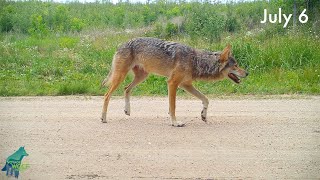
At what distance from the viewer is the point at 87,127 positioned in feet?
31.4

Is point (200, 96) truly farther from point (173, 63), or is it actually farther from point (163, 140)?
point (163, 140)

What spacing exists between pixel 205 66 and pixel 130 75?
2628mm

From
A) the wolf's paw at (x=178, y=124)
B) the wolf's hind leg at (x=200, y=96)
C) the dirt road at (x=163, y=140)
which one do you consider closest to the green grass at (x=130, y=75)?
the dirt road at (x=163, y=140)

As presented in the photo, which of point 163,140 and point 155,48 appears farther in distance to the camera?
point 155,48

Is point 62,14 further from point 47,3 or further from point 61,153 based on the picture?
point 61,153

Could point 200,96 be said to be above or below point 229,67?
below

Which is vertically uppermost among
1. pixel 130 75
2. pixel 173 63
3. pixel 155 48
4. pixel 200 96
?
pixel 155 48

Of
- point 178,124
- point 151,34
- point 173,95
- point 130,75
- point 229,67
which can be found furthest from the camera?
point 151,34

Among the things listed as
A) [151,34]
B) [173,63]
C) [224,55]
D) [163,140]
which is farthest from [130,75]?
[151,34]

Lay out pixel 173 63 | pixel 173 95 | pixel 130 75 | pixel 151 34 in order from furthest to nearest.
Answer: pixel 151 34 < pixel 130 75 < pixel 173 63 < pixel 173 95

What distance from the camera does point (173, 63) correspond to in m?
10.2

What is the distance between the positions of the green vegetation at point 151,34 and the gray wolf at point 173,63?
358 centimetres

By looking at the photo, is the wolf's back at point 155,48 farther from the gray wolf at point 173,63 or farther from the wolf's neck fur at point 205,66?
the wolf's neck fur at point 205,66

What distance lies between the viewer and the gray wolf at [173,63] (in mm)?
10177
